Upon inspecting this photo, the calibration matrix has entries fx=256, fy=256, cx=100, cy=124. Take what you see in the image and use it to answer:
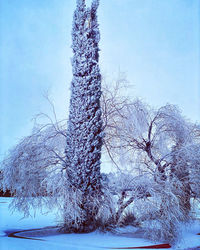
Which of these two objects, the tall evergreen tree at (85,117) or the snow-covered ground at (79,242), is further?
the tall evergreen tree at (85,117)

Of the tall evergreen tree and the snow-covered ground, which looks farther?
the tall evergreen tree

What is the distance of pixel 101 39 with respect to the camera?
23.3 ft

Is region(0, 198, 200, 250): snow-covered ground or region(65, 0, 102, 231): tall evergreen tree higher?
region(65, 0, 102, 231): tall evergreen tree

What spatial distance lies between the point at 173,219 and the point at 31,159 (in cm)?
350

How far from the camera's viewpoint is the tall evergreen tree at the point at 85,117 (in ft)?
19.7

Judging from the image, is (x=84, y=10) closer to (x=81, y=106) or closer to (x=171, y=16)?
(x=81, y=106)

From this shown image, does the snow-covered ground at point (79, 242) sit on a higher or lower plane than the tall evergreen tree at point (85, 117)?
lower

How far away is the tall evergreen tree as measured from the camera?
6.00 meters

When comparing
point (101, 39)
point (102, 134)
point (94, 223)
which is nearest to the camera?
point (94, 223)

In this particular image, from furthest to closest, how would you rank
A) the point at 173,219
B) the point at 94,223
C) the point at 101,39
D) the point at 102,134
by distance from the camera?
the point at 101,39
the point at 102,134
the point at 94,223
the point at 173,219

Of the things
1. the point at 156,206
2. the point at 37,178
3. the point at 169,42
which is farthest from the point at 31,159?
the point at 169,42

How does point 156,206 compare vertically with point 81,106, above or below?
below

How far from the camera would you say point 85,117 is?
6.37 m

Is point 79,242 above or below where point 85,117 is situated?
below
